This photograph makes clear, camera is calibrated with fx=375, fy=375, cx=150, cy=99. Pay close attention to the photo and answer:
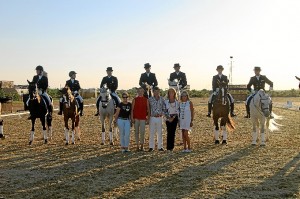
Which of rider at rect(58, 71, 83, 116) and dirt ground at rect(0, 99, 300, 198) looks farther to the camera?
rider at rect(58, 71, 83, 116)

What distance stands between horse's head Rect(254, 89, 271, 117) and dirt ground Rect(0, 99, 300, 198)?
131 cm

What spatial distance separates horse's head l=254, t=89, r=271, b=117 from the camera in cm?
1367

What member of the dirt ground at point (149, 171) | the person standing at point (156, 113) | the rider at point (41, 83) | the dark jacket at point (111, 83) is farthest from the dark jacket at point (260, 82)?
the rider at point (41, 83)

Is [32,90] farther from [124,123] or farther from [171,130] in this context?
[171,130]

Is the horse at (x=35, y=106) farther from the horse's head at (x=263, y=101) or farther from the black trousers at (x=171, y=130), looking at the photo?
the horse's head at (x=263, y=101)

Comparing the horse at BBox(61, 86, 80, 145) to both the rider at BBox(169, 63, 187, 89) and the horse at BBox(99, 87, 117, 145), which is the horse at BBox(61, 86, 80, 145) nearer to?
the horse at BBox(99, 87, 117, 145)

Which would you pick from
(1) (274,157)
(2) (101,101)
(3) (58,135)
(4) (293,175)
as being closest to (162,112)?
(2) (101,101)

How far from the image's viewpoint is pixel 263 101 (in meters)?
13.8

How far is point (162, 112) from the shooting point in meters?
12.7

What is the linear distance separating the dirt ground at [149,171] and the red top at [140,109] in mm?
1210

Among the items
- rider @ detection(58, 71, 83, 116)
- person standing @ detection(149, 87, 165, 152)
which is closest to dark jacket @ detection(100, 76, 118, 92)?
rider @ detection(58, 71, 83, 116)

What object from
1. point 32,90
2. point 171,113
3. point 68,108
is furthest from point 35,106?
point 171,113

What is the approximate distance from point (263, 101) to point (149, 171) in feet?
20.2

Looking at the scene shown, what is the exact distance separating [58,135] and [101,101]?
474 cm
